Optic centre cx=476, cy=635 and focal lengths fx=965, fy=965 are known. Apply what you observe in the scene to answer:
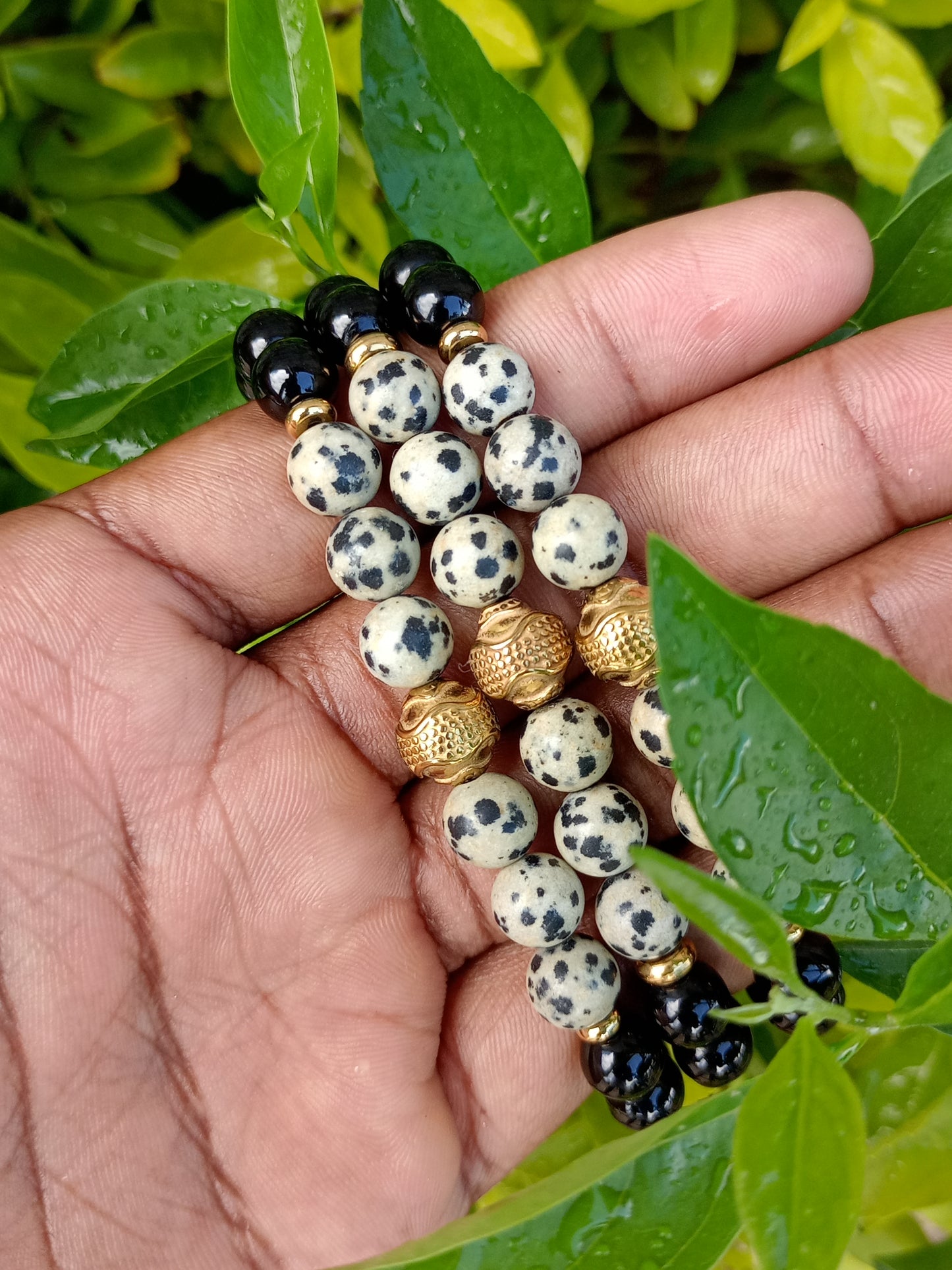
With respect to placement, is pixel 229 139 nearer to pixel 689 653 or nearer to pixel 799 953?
pixel 689 653

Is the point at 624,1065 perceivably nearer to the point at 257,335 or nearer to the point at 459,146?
the point at 257,335

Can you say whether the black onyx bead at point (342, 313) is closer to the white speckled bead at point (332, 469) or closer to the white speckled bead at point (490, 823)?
the white speckled bead at point (332, 469)

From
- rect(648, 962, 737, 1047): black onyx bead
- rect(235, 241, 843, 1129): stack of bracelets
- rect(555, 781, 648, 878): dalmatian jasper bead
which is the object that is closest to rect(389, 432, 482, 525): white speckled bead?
rect(235, 241, 843, 1129): stack of bracelets

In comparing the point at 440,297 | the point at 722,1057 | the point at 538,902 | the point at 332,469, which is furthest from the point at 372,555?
the point at 722,1057

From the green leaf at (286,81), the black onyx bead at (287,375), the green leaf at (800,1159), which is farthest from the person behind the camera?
the black onyx bead at (287,375)

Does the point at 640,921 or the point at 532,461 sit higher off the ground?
the point at 532,461

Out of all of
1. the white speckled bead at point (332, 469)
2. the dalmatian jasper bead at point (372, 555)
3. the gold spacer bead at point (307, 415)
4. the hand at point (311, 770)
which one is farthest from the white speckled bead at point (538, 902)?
the gold spacer bead at point (307, 415)

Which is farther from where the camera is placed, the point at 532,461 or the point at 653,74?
the point at 653,74
